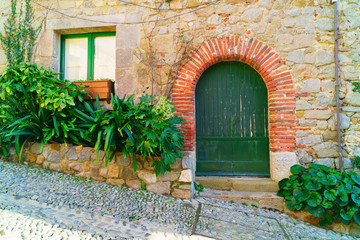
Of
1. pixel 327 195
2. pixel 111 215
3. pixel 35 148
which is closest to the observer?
pixel 111 215

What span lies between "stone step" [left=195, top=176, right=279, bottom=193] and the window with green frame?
2.62 meters

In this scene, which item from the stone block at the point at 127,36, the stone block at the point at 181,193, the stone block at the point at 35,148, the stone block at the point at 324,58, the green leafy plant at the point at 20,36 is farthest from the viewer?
the green leafy plant at the point at 20,36

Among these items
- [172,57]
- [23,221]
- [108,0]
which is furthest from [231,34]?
[23,221]

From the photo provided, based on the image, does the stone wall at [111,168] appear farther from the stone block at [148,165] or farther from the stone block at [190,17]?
the stone block at [190,17]

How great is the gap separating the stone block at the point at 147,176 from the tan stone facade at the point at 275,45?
684 millimetres

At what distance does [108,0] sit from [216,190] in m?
3.87

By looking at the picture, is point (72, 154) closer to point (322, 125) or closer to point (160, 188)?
point (160, 188)

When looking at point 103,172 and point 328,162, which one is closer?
point 103,172

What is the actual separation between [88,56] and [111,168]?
2326 millimetres

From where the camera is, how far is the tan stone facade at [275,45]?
3186 mm

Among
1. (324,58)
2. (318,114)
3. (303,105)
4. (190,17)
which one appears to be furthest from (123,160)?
(324,58)

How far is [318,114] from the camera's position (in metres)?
3.19

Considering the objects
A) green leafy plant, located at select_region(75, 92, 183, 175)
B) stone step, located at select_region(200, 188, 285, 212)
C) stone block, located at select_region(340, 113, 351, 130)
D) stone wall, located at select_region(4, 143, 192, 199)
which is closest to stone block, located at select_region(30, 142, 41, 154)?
stone wall, located at select_region(4, 143, 192, 199)

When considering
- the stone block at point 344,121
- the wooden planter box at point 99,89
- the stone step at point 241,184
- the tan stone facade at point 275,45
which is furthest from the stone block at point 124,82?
the stone block at point 344,121
